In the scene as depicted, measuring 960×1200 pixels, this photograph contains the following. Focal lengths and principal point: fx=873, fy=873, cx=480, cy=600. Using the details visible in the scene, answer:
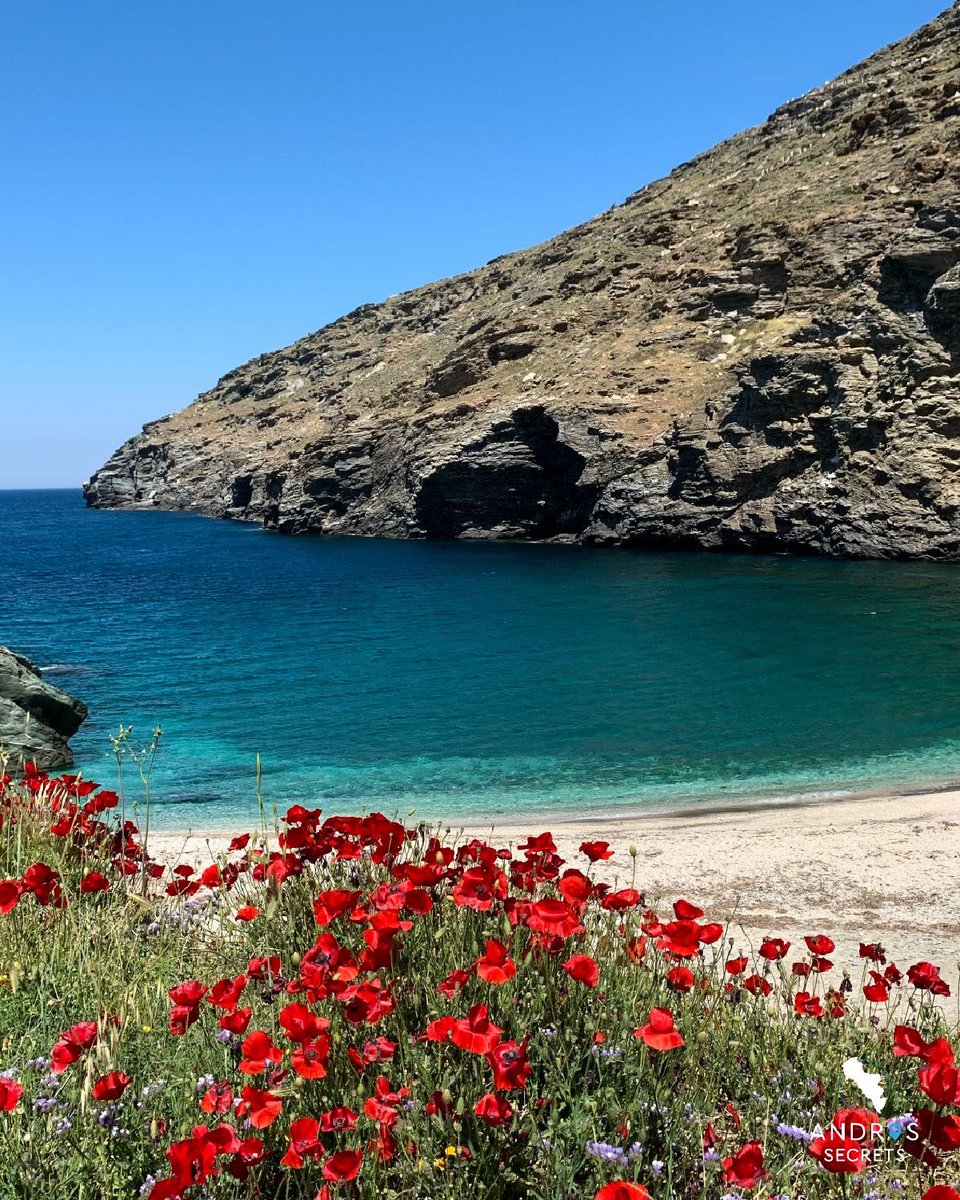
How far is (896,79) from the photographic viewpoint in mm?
73625

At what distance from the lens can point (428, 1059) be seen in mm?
3352

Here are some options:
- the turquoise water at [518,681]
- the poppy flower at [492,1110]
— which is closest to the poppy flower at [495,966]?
the poppy flower at [492,1110]

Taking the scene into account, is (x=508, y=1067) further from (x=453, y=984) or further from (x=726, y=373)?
(x=726, y=373)

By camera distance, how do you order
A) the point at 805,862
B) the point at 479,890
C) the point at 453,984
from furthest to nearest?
the point at 805,862, the point at 479,890, the point at 453,984

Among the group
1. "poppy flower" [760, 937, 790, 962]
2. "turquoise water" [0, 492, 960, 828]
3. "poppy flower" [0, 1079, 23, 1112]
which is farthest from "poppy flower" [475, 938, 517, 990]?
"turquoise water" [0, 492, 960, 828]

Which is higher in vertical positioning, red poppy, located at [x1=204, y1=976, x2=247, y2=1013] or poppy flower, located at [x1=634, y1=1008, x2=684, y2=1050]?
red poppy, located at [x1=204, y1=976, x2=247, y2=1013]

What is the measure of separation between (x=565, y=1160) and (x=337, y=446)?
82232mm

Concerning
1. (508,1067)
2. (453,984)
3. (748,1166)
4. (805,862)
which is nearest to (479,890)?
(453,984)

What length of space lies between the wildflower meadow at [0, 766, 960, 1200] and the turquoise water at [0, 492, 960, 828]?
10343mm

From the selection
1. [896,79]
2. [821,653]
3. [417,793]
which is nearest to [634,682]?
[821,653]

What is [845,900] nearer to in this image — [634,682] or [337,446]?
[634,682]

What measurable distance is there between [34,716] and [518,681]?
12.3 m

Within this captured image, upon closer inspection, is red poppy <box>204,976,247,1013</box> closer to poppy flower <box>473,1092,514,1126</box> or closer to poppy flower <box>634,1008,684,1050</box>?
poppy flower <box>473,1092,514,1126</box>

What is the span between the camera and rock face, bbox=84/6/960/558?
164ft
